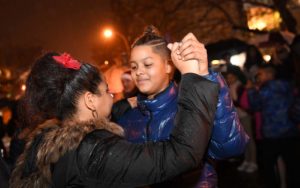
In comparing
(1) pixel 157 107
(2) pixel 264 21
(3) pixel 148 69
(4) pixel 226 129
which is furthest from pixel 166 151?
(2) pixel 264 21

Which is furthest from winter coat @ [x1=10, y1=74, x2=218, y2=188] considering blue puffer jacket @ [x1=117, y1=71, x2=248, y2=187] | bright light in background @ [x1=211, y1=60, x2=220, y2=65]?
bright light in background @ [x1=211, y1=60, x2=220, y2=65]

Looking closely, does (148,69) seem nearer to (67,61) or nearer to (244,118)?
(67,61)

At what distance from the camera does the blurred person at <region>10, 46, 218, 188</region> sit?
5.82 ft

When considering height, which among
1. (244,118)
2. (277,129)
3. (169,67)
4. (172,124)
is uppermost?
(169,67)

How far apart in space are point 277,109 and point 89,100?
441 cm

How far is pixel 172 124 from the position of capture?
263cm

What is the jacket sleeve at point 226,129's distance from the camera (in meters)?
2.18

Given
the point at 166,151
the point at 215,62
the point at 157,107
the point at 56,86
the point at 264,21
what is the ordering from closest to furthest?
the point at 166,151 < the point at 56,86 < the point at 157,107 < the point at 215,62 < the point at 264,21

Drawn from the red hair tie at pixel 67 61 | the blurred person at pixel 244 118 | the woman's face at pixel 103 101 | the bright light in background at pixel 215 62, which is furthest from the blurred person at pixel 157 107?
the bright light in background at pixel 215 62

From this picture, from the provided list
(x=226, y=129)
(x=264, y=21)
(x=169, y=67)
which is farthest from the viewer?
(x=264, y=21)

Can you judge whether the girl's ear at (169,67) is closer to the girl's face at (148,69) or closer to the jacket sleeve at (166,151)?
the girl's face at (148,69)

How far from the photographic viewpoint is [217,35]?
23.8 meters

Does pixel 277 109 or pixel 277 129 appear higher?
pixel 277 109

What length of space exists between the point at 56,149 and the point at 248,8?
23.2 m
